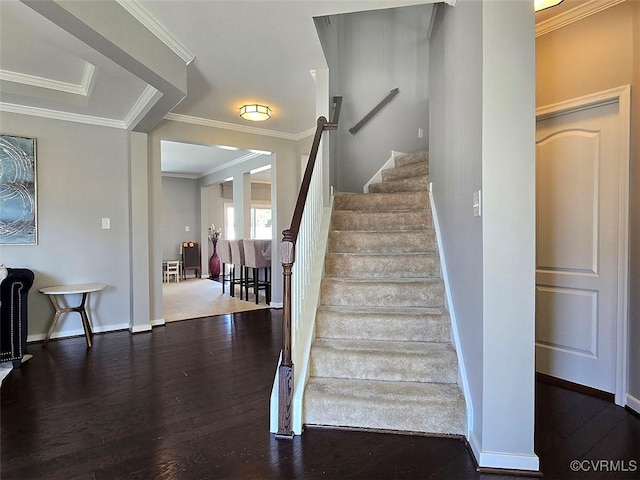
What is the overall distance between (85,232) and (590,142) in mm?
4830

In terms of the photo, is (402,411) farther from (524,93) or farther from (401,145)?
(401,145)

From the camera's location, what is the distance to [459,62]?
2061 mm

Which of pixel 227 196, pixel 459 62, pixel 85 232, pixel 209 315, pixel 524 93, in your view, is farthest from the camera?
pixel 227 196

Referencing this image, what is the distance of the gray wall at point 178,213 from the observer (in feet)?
29.2

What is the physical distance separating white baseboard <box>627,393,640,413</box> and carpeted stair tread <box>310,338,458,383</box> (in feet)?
3.73

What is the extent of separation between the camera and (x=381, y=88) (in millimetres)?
4523

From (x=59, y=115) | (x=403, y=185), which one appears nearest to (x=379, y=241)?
(x=403, y=185)

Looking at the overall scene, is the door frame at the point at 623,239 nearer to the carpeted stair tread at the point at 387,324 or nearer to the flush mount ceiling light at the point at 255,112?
the carpeted stair tread at the point at 387,324

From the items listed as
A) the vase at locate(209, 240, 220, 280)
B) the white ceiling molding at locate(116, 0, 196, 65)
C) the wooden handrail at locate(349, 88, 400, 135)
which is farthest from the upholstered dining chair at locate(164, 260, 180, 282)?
the white ceiling molding at locate(116, 0, 196, 65)

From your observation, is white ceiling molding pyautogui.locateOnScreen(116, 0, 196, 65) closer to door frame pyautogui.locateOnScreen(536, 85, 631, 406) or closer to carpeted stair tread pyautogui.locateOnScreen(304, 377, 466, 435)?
carpeted stair tread pyautogui.locateOnScreen(304, 377, 466, 435)

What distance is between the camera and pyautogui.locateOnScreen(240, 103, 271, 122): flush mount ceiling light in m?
3.96

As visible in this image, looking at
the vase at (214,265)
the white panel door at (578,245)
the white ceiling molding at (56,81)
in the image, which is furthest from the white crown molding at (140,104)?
the vase at (214,265)

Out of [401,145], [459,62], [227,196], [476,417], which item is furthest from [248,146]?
[227,196]

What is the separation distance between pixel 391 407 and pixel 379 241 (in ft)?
4.72
